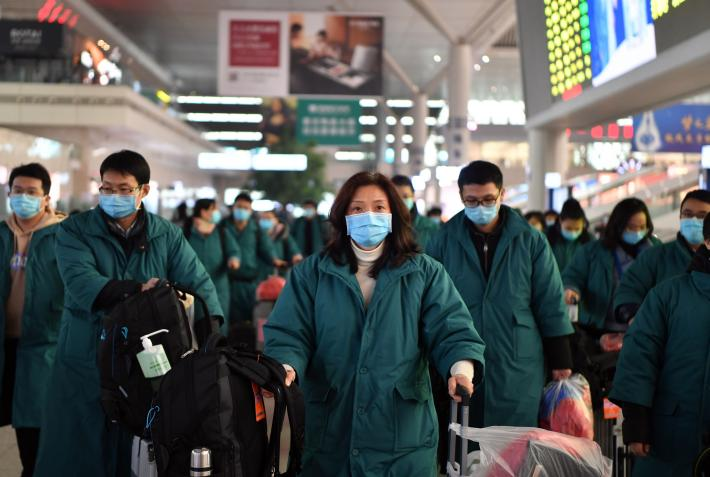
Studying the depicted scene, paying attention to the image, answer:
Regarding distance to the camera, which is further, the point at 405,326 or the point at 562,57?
the point at 562,57

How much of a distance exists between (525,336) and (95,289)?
198 centimetres

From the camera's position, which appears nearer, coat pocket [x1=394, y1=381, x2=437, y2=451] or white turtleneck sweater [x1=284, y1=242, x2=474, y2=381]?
coat pocket [x1=394, y1=381, x2=437, y2=451]

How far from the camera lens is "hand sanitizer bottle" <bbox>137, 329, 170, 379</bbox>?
143 inches

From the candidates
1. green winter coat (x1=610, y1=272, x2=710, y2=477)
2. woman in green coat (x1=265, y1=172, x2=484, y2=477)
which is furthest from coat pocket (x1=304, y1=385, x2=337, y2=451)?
green winter coat (x1=610, y1=272, x2=710, y2=477)

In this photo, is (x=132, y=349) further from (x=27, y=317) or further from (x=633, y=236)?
(x=633, y=236)

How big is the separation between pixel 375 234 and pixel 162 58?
32.7 meters

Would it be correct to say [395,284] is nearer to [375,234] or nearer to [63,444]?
[375,234]

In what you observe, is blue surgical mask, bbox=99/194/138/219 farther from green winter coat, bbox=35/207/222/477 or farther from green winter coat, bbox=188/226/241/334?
green winter coat, bbox=188/226/241/334

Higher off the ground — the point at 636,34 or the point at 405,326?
the point at 636,34

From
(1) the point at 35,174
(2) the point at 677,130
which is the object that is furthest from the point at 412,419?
(2) the point at 677,130

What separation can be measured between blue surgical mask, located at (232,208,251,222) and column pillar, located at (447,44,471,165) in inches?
473

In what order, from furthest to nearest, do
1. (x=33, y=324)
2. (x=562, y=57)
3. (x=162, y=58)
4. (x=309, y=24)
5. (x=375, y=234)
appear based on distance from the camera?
(x=162, y=58) → (x=309, y=24) → (x=562, y=57) → (x=33, y=324) → (x=375, y=234)

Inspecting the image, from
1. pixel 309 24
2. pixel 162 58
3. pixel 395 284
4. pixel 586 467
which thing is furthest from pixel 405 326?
pixel 162 58

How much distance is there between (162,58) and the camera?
34.5 m
